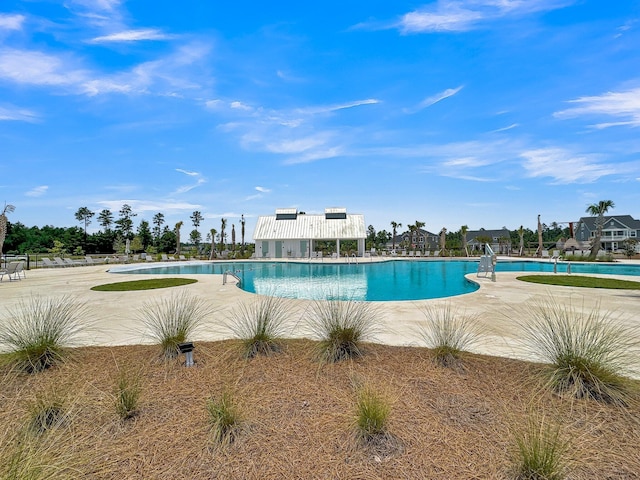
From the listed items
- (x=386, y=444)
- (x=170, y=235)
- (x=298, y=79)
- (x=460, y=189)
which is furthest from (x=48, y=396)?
(x=170, y=235)

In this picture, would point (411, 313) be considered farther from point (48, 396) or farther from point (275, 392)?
point (48, 396)

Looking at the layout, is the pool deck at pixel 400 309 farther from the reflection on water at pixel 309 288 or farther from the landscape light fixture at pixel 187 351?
the reflection on water at pixel 309 288

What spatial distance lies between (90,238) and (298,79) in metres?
42.2

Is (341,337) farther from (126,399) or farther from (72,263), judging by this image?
(72,263)

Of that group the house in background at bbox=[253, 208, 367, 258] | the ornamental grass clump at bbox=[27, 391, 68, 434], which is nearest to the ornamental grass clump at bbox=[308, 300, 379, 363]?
the ornamental grass clump at bbox=[27, 391, 68, 434]

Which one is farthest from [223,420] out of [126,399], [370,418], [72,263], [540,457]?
[72,263]

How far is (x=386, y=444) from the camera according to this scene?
2182 mm

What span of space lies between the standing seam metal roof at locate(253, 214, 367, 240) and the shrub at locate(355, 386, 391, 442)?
26.2 meters

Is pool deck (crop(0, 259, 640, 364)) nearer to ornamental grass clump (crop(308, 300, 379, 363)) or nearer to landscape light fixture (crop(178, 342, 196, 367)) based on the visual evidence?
ornamental grass clump (crop(308, 300, 379, 363))

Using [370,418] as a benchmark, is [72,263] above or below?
above

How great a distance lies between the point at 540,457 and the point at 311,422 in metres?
1.50

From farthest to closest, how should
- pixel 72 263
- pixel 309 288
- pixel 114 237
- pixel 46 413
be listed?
pixel 114 237 → pixel 72 263 → pixel 309 288 → pixel 46 413

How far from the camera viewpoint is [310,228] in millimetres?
29938

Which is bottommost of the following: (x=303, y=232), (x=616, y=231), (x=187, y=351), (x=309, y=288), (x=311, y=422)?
(x=309, y=288)
